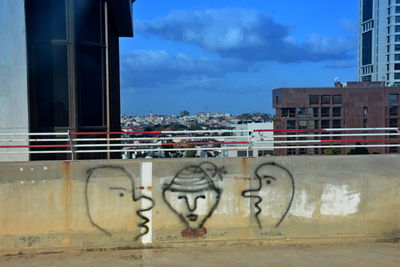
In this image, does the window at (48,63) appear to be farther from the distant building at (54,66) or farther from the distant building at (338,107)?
the distant building at (338,107)

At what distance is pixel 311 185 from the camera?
687 cm

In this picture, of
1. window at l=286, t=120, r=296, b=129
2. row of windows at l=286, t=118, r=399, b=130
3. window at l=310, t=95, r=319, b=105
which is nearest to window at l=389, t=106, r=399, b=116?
row of windows at l=286, t=118, r=399, b=130

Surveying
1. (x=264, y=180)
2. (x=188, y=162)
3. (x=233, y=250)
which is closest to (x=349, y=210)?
(x=264, y=180)

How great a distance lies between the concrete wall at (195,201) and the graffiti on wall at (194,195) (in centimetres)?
2

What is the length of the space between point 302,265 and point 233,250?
115 centimetres

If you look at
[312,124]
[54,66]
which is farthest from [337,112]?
[54,66]

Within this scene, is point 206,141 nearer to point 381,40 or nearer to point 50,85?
point 50,85

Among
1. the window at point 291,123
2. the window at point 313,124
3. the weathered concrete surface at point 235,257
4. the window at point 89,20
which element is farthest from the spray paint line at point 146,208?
the window at point 313,124

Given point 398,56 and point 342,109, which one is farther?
point 398,56

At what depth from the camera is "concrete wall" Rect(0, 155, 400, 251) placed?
6.47 m

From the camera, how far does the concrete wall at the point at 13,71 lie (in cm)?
860

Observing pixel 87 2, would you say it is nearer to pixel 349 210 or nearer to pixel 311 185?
pixel 311 185

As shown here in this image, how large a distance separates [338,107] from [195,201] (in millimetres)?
88626

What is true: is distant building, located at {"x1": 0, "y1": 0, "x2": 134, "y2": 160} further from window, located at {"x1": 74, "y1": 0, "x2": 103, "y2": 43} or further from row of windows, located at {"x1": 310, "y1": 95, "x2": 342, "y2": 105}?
row of windows, located at {"x1": 310, "y1": 95, "x2": 342, "y2": 105}
